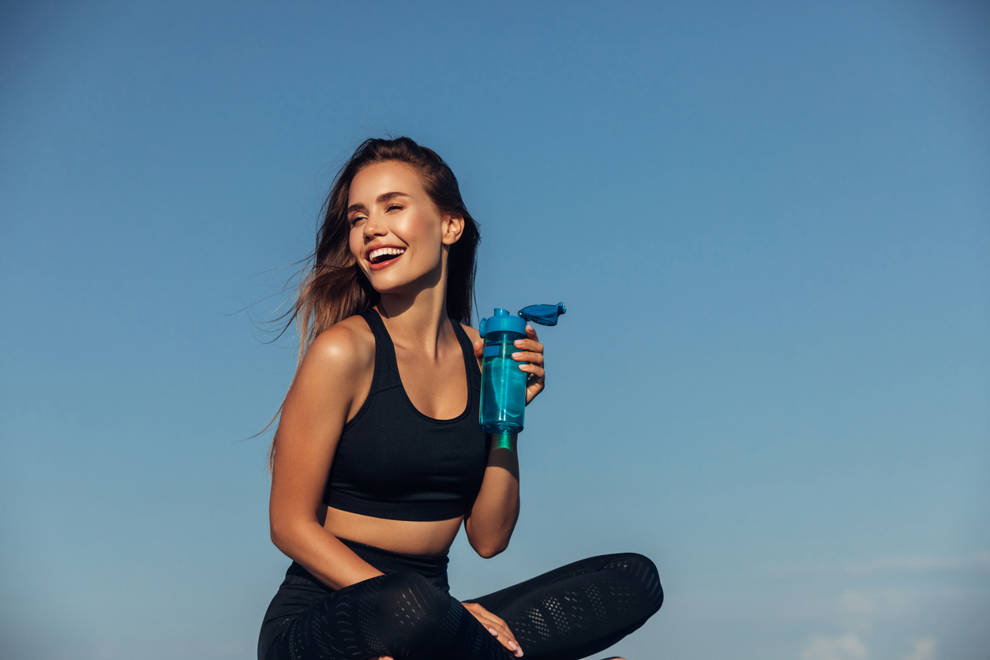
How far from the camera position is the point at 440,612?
3.88 metres

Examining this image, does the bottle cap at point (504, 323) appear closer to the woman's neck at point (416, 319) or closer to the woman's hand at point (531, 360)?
the woman's hand at point (531, 360)

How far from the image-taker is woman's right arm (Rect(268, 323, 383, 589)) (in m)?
4.41

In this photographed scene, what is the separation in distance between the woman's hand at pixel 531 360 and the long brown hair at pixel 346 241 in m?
0.94

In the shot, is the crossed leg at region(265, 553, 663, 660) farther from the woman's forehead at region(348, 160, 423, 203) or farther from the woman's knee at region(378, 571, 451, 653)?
the woman's forehead at region(348, 160, 423, 203)

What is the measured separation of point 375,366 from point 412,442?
0.44 metres

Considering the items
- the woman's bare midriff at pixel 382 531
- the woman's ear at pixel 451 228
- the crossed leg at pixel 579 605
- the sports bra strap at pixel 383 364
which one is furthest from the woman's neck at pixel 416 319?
the crossed leg at pixel 579 605

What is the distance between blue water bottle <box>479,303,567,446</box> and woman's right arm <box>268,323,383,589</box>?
67 centimetres

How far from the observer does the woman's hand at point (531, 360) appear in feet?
16.5

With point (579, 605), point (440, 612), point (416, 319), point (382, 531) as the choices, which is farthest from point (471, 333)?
point (440, 612)

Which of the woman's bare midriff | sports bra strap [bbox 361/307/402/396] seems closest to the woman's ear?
sports bra strap [bbox 361/307/402/396]

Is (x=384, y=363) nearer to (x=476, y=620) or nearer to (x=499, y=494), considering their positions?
(x=499, y=494)

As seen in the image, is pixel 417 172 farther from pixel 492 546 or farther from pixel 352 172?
pixel 492 546

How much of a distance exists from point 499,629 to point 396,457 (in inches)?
36.9

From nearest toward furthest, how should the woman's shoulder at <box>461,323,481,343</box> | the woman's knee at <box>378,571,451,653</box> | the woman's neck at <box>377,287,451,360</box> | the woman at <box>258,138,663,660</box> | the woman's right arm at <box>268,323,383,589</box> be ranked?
1. the woman's knee at <box>378,571,451,653</box>
2. the woman at <box>258,138,663,660</box>
3. the woman's right arm at <box>268,323,383,589</box>
4. the woman's neck at <box>377,287,451,360</box>
5. the woman's shoulder at <box>461,323,481,343</box>
